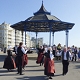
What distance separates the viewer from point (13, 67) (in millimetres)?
12508

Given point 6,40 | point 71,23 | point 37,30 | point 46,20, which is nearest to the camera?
point 46,20

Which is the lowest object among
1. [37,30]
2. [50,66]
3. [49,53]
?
→ [50,66]

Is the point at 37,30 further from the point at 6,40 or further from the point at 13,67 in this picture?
the point at 6,40

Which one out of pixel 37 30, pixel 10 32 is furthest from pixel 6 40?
pixel 37 30

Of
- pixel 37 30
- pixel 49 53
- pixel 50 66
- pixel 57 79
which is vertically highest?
pixel 37 30

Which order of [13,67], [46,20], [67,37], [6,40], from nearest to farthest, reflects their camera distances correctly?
1. [13,67]
2. [46,20]
3. [67,37]
4. [6,40]

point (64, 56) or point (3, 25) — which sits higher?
point (3, 25)

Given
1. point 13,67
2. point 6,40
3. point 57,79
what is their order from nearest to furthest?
point 57,79
point 13,67
point 6,40

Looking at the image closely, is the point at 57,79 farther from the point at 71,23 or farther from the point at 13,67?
the point at 71,23

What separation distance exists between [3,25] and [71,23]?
102 meters

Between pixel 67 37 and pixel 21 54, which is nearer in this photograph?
pixel 21 54

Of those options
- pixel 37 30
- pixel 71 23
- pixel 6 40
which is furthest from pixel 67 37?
pixel 6 40

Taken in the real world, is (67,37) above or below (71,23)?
below

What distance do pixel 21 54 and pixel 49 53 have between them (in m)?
1.86
